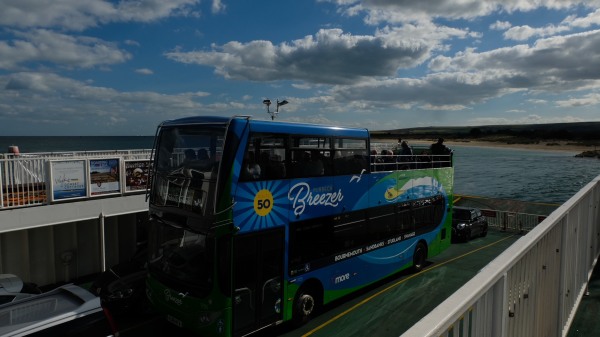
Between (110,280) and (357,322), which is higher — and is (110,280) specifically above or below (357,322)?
above

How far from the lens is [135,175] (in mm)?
14398

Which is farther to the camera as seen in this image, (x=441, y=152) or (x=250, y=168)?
(x=441, y=152)

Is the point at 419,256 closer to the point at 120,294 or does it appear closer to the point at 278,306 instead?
the point at 278,306

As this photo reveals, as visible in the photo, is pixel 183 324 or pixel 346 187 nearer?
pixel 183 324

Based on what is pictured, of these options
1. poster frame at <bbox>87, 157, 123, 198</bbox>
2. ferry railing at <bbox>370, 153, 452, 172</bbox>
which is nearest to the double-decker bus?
ferry railing at <bbox>370, 153, 452, 172</bbox>

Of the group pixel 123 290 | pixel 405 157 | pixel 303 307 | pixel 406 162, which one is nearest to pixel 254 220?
pixel 303 307

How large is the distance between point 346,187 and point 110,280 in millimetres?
7206

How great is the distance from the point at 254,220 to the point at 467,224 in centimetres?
1545

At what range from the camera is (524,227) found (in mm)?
23562

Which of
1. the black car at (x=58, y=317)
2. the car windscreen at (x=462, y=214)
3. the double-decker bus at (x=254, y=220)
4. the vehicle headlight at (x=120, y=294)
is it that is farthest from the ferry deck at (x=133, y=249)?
the black car at (x=58, y=317)

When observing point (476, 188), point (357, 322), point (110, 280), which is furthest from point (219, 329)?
point (476, 188)

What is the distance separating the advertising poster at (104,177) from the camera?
43.5 ft

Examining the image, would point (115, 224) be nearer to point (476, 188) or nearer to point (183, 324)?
point (183, 324)

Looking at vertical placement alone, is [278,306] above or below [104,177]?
below
